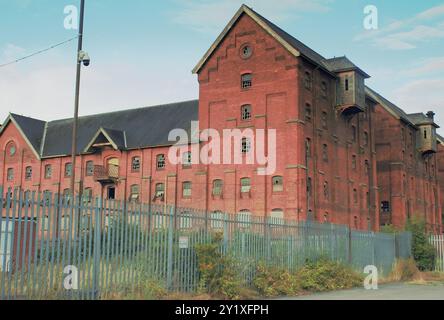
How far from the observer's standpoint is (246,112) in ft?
136

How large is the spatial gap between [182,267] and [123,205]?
8.35 ft

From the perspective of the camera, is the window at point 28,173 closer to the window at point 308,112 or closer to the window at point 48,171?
the window at point 48,171

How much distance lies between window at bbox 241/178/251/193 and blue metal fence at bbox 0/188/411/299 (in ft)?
71.3

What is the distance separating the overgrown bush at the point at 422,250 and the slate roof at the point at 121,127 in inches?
861

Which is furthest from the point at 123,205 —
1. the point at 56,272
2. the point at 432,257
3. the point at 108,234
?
the point at 432,257

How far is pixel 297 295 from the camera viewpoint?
17.3m

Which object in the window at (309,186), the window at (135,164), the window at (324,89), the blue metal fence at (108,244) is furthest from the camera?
the window at (135,164)

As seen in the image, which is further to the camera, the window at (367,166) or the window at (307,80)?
the window at (367,166)

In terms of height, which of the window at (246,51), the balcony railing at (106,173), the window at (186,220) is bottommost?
the window at (186,220)

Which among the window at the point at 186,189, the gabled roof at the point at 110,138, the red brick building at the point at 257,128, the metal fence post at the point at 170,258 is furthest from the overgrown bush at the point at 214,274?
the gabled roof at the point at 110,138

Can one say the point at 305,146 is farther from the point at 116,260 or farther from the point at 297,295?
the point at 116,260

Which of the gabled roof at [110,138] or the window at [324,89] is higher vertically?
the window at [324,89]

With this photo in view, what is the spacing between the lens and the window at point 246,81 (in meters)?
41.3

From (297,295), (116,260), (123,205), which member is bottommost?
(297,295)
